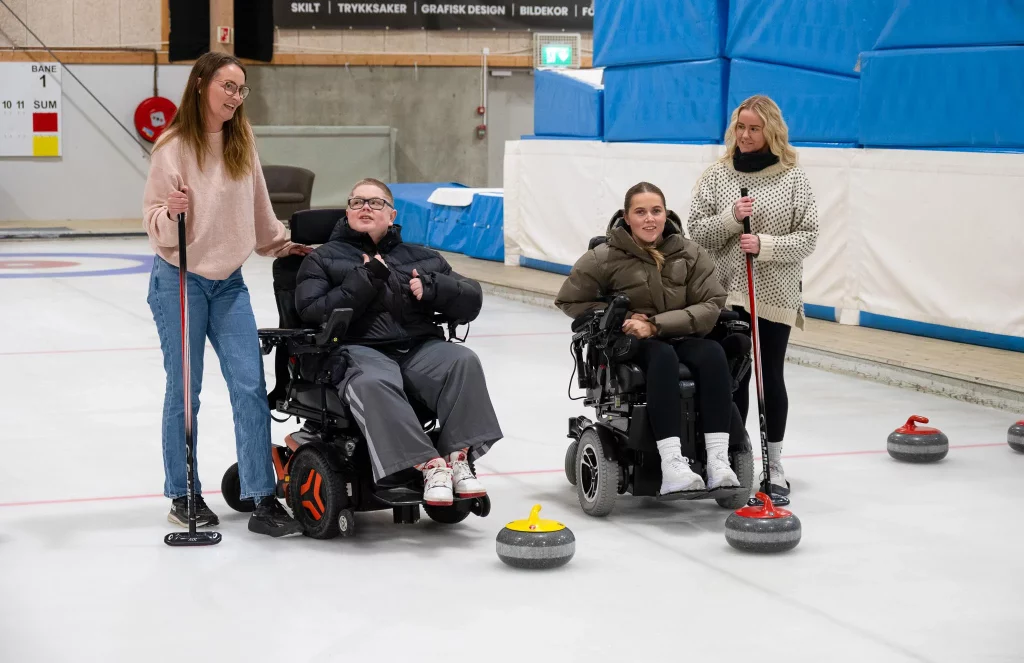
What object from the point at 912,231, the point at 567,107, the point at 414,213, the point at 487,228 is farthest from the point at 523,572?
the point at 414,213

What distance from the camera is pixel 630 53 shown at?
980 cm

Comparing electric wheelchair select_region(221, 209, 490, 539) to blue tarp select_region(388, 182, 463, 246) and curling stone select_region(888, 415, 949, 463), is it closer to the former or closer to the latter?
curling stone select_region(888, 415, 949, 463)

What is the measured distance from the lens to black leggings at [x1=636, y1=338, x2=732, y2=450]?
4047 millimetres

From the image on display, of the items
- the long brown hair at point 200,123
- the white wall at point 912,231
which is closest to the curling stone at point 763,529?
the long brown hair at point 200,123

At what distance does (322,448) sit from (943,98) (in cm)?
467

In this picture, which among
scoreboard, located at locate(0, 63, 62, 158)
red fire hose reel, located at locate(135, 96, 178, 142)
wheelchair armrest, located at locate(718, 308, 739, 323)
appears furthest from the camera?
red fire hose reel, located at locate(135, 96, 178, 142)

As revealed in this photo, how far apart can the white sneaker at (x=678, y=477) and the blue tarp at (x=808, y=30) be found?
4.30 metres

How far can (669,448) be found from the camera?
4.02 metres

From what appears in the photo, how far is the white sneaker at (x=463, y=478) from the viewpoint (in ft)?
12.5

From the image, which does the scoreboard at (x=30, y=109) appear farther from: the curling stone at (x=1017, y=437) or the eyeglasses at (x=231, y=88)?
the curling stone at (x=1017, y=437)

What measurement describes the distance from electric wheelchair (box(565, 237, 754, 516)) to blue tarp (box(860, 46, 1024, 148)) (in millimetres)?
3335

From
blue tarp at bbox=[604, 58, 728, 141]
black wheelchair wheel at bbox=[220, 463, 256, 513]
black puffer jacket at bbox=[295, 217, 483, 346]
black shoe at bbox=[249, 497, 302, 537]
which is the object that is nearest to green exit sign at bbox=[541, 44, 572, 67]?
blue tarp at bbox=[604, 58, 728, 141]

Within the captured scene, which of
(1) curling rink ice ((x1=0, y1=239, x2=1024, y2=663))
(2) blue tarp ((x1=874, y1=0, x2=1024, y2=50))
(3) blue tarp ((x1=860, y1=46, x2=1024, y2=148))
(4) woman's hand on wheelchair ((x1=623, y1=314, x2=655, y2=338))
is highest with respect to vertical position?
(2) blue tarp ((x1=874, y1=0, x2=1024, y2=50))

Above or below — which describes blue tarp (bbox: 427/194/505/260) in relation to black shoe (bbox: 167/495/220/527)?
above
